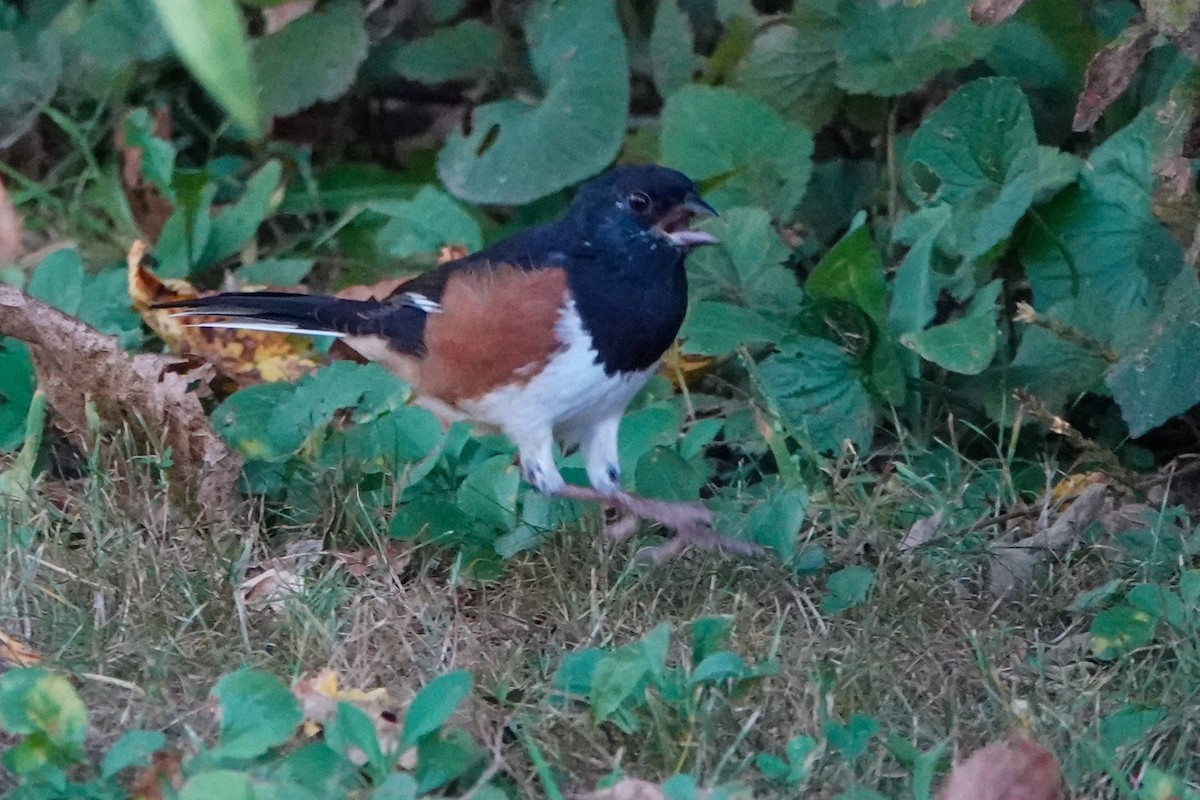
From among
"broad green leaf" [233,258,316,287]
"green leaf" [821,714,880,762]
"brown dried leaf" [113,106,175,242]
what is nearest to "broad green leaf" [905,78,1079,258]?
"green leaf" [821,714,880,762]

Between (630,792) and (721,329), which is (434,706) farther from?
(721,329)

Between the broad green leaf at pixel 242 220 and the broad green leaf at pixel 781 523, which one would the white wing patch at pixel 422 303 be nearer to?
the broad green leaf at pixel 781 523

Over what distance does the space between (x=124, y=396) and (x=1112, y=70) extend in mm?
1688

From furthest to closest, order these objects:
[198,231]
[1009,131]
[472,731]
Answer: [198,231]
[1009,131]
[472,731]

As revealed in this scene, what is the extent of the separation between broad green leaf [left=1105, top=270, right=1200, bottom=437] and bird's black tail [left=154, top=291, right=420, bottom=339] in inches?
50.6

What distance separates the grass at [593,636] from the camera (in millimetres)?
1938

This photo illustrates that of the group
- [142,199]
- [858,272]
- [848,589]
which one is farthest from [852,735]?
[142,199]

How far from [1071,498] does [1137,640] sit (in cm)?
58

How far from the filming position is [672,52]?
3547mm

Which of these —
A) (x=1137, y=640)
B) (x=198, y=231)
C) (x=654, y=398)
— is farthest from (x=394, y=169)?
(x=1137, y=640)

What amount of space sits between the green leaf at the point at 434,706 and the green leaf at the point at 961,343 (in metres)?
1.23

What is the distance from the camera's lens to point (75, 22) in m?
4.05

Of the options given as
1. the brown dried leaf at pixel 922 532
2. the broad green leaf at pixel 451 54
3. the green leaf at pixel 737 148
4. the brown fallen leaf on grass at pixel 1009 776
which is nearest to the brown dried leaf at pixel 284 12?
the broad green leaf at pixel 451 54

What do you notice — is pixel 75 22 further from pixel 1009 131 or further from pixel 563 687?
pixel 563 687
